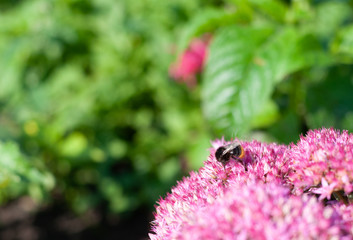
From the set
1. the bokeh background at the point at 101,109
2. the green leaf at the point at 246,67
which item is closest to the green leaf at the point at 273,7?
the green leaf at the point at 246,67

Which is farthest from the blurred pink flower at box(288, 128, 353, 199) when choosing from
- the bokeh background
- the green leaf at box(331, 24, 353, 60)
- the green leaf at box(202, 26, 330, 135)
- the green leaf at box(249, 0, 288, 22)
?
the bokeh background

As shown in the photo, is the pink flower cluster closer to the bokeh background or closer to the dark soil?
the bokeh background

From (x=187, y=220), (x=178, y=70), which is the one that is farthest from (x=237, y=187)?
(x=178, y=70)

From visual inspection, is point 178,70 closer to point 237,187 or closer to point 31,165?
point 31,165

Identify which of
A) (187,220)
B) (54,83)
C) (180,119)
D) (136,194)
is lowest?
(187,220)

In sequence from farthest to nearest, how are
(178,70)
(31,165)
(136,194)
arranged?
(136,194) → (178,70) → (31,165)

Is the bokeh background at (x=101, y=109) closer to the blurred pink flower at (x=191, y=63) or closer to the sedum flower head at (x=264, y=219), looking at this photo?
the blurred pink flower at (x=191, y=63)

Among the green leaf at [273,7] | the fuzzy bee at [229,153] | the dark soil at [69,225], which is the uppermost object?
the dark soil at [69,225]
